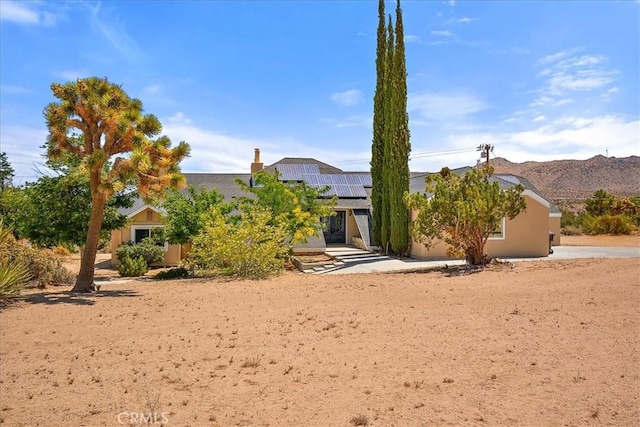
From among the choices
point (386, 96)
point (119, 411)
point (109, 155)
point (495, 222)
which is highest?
point (386, 96)

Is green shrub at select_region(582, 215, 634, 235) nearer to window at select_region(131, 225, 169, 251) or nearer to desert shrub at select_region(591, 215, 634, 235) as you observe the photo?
desert shrub at select_region(591, 215, 634, 235)

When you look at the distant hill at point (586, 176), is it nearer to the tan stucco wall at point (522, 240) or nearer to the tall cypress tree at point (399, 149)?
the tan stucco wall at point (522, 240)

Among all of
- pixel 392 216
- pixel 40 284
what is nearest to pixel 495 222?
pixel 392 216

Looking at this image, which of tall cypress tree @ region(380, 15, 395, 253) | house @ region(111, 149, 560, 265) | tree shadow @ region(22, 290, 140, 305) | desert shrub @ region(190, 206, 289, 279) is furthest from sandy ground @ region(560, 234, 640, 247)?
tree shadow @ region(22, 290, 140, 305)

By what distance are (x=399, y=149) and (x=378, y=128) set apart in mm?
2321

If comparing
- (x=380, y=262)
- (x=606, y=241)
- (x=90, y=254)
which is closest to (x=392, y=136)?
(x=380, y=262)

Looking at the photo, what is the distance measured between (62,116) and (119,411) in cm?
1100

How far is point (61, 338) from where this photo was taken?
8422 mm

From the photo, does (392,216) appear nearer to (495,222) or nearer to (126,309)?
(495,222)

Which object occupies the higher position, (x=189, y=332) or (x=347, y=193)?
(x=347, y=193)

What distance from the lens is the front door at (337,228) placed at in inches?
1243

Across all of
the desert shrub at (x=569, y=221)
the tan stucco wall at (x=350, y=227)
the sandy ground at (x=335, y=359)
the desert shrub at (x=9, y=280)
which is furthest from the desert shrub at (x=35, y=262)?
the desert shrub at (x=569, y=221)

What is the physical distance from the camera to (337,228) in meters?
31.8

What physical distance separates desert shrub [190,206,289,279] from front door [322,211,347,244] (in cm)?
1303
